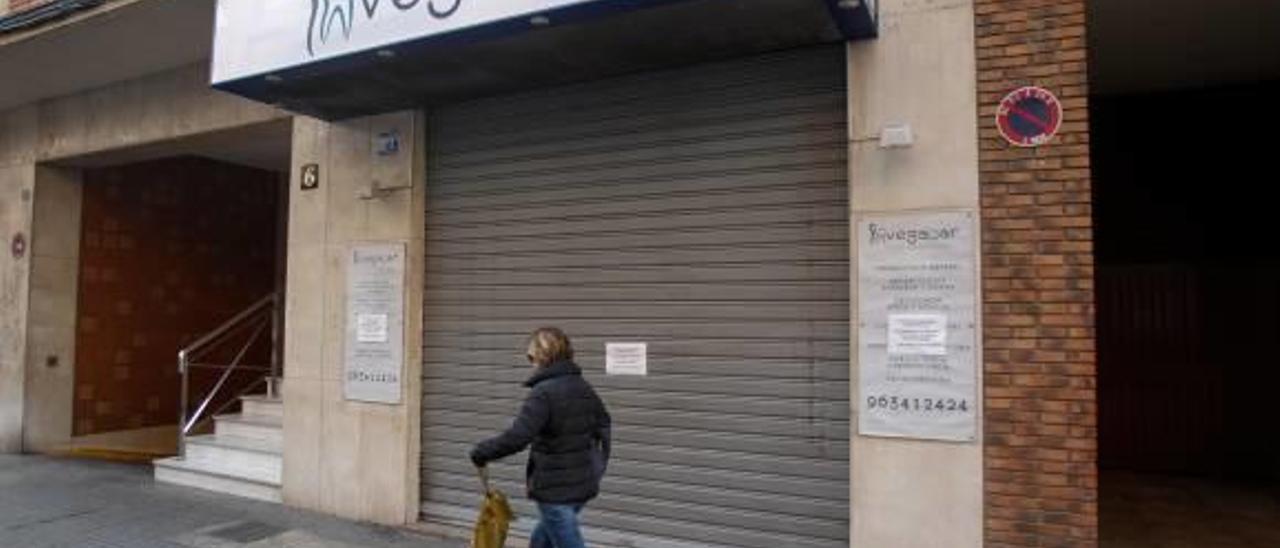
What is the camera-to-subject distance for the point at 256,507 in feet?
25.7

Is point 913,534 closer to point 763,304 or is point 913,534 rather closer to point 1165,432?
point 763,304

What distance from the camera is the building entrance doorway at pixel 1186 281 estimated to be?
8.91 metres

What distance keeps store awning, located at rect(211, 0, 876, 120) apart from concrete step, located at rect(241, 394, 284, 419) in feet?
11.0

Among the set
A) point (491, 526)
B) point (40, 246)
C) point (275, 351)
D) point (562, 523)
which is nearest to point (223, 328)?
point (275, 351)

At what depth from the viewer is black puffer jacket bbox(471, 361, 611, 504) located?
459 centimetres

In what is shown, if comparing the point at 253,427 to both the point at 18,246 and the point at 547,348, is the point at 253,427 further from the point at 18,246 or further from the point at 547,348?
the point at 547,348

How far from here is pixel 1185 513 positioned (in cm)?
750

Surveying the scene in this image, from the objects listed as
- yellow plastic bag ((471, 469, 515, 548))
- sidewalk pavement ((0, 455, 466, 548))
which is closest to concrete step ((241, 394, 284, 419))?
sidewalk pavement ((0, 455, 466, 548))

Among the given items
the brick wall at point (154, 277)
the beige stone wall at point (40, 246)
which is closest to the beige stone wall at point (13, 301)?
the beige stone wall at point (40, 246)

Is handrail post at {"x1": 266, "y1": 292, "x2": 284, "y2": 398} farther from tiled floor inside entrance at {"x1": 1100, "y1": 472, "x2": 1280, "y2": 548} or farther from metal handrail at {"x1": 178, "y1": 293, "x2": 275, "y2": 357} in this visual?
tiled floor inside entrance at {"x1": 1100, "y1": 472, "x2": 1280, "y2": 548}

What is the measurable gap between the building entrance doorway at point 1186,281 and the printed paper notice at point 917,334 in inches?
161

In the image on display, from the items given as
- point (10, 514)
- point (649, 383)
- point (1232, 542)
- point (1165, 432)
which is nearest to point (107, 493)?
point (10, 514)

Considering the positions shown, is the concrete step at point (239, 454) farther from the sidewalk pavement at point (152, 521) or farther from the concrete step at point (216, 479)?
the sidewalk pavement at point (152, 521)

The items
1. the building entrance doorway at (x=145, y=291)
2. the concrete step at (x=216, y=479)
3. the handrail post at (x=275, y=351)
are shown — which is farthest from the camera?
the building entrance doorway at (x=145, y=291)
